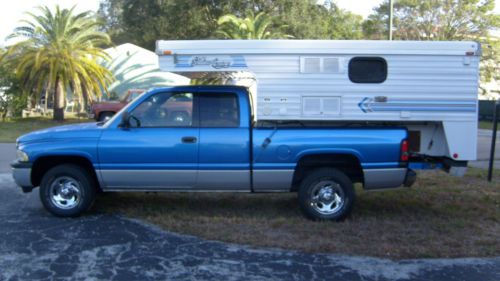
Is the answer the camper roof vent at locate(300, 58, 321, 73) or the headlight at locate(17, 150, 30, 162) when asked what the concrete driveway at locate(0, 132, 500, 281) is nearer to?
the headlight at locate(17, 150, 30, 162)

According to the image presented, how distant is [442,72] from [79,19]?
2204 cm

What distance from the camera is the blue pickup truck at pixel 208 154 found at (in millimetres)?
6887

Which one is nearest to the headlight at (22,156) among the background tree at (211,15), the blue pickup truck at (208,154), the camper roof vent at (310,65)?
the blue pickup truck at (208,154)

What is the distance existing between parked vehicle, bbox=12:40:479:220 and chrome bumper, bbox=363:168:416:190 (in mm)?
14

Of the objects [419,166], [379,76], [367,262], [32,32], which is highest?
[32,32]

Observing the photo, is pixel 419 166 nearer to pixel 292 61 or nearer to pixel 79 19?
pixel 292 61

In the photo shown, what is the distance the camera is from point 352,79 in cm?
694

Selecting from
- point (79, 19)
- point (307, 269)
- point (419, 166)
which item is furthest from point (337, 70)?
point (79, 19)

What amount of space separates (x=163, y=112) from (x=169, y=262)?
2301mm

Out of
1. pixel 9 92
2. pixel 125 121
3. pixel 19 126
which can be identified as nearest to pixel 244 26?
pixel 9 92

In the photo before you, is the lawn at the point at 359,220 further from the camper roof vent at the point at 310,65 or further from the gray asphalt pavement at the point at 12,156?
the gray asphalt pavement at the point at 12,156

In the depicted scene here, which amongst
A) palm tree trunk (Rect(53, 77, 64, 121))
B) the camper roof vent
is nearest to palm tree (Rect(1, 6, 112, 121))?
palm tree trunk (Rect(53, 77, 64, 121))

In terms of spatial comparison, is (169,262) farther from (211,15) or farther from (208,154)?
(211,15)

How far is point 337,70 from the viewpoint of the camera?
6.90 m
